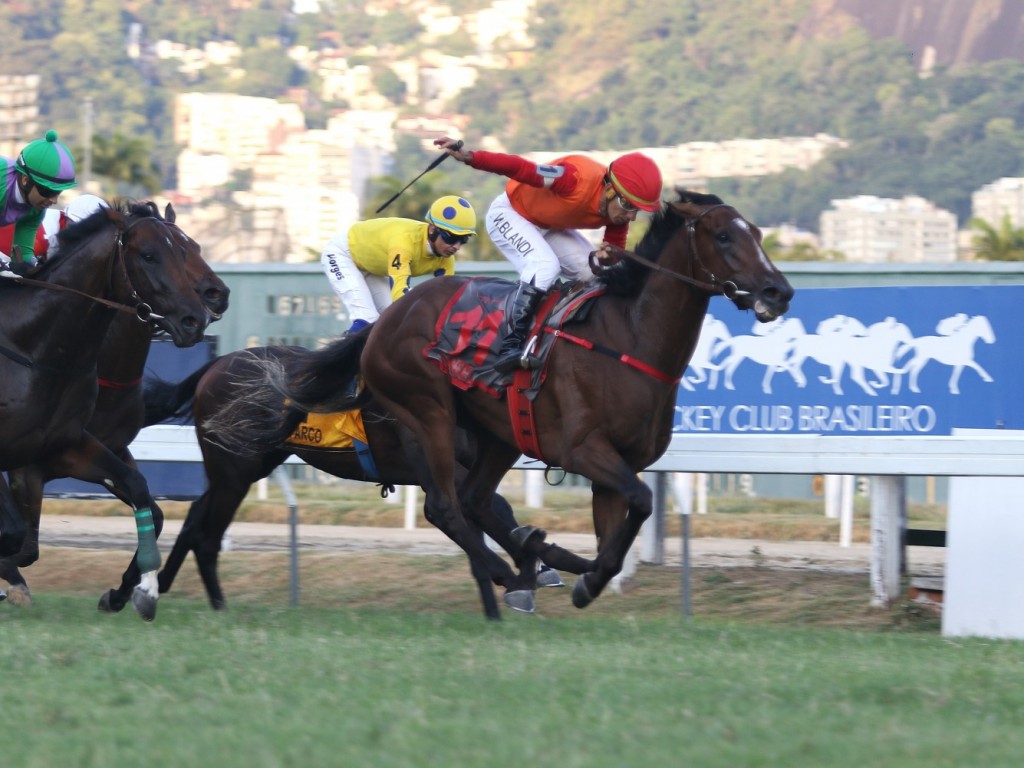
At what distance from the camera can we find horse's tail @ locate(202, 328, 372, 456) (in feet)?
24.7

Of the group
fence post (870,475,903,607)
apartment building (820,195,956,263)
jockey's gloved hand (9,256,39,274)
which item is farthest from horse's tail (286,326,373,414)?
apartment building (820,195,956,263)

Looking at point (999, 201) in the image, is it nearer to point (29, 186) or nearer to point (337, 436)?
point (337, 436)

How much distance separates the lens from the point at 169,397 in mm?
8289

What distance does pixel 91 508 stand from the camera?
13367 millimetres

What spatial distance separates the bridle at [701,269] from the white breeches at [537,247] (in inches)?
19.7

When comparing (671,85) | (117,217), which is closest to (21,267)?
(117,217)

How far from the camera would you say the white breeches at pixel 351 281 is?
8219 millimetres

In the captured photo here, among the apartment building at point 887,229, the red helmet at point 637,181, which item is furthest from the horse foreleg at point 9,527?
the apartment building at point 887,229

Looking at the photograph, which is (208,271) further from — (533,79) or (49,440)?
(533,79)

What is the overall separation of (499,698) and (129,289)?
2.84 m

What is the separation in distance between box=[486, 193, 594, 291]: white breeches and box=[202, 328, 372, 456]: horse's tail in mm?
877

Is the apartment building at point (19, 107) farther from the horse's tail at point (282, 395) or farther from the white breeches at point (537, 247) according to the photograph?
the white breeches at point (537, 247)

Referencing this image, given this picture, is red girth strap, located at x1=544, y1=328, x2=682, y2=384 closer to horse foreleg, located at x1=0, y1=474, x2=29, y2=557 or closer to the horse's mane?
the horse's mane

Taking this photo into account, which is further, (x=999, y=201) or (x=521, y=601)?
(x=999, y=201)
